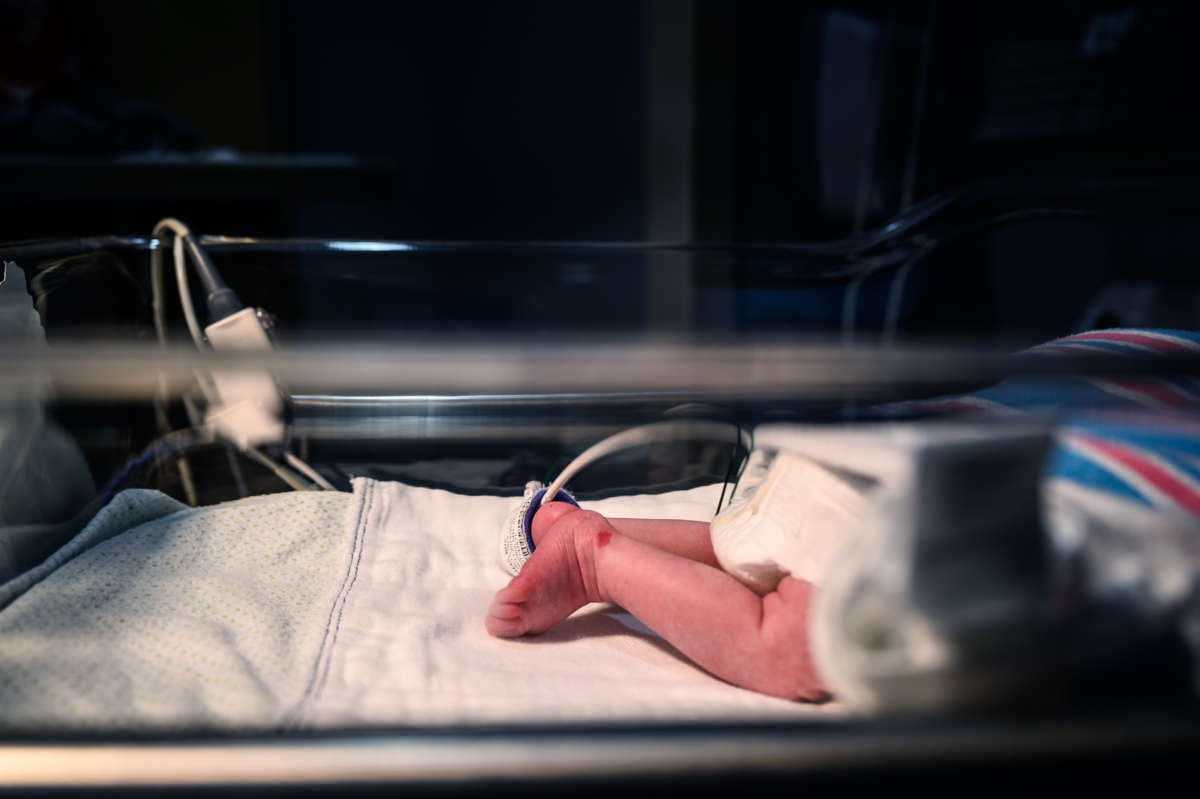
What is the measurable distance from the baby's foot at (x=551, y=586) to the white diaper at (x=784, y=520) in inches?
4.0

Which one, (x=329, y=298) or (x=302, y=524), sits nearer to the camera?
(x=302, y=524)

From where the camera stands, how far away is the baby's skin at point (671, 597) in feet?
1.70

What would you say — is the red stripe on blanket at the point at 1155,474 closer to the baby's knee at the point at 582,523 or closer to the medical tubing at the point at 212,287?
the baby's knee at the point at 582,523

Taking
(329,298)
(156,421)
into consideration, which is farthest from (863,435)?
(329,298)

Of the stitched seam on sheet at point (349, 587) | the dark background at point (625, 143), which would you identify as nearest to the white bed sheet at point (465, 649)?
the stitched seam on sheet at point (349, 587)

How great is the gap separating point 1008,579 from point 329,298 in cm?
90

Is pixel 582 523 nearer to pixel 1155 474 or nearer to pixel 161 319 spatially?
pixel 1155 474

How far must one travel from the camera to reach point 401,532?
772 mm

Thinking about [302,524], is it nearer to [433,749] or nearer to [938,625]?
[433,749]

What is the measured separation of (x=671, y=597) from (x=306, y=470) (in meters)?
0.47

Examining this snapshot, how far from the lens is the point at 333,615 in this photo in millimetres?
624

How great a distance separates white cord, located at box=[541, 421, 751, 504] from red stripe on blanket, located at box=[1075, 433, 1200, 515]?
35cm

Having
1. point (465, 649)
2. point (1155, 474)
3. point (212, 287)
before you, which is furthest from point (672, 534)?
point (212, 287)

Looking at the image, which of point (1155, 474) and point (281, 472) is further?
point (281, 472)
